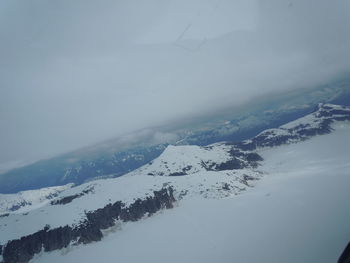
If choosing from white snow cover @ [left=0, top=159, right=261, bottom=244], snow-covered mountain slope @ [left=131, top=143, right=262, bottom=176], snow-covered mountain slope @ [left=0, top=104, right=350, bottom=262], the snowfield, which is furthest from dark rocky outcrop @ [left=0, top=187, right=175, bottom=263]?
snow-covered mountain slope @ [left=131, top=143, right=262, bottom=176]

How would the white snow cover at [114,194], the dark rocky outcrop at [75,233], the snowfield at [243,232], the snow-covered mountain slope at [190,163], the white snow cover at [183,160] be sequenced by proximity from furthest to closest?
the white snow cover at [183,160], the snow-covered mountain slope at [190,163], the white snow cover at [114,194], the dark rocky outcrop at [75,233], the snowfield at [243,232]

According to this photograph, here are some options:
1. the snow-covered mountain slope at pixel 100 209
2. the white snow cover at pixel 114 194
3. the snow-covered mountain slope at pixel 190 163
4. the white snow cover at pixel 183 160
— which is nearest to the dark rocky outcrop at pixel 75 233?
the snow-covered mountain slope at pixel 100 209

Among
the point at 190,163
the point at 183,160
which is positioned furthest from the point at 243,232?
the point at 183,160

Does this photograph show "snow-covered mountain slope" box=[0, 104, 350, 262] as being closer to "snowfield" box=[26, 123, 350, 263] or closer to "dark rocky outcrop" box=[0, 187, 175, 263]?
"dark rocky outcrop" box=[0, 187, 175, 263]

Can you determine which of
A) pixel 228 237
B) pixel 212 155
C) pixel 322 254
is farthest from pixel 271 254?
pixel 212 155

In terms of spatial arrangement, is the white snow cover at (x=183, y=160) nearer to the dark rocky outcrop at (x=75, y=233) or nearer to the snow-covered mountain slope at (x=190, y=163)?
the snow-covered mountain slope at (x=190, y=163)
